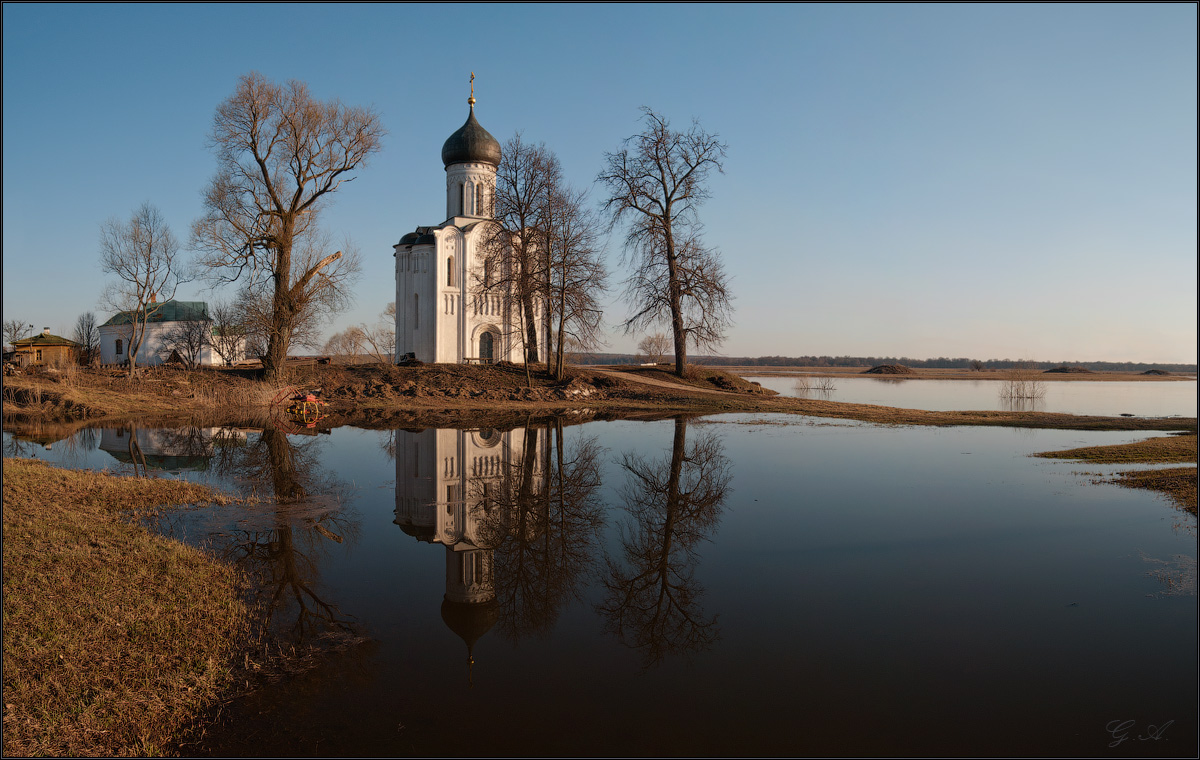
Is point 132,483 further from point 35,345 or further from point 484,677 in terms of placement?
point 35,345

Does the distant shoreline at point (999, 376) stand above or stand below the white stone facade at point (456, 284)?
below

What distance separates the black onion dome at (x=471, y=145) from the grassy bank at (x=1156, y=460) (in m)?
30.1

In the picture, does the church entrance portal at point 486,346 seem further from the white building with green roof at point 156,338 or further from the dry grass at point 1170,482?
the dry grass at point 1170,482

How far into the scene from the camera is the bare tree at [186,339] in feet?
153

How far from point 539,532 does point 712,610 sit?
120 inches

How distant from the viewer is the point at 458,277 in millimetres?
35812

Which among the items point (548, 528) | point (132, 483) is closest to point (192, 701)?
point (548, 528)

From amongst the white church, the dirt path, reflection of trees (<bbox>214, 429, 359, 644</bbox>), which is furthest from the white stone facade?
reflection of trees (<bbox>214, 429, 359, 644</bbox>)

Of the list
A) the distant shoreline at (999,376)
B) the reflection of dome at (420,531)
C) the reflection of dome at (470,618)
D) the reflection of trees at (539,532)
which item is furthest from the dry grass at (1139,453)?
the distant shoreline at (999,376)

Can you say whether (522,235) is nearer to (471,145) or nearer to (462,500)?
(471,145)

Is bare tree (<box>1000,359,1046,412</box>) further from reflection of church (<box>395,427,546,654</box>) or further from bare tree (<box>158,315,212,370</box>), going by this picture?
bare tree (<box>158,315,212,370</box>)

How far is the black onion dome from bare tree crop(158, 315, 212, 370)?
915 inches

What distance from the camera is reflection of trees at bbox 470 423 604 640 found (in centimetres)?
622

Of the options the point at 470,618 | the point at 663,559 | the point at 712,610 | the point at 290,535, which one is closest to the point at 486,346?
the point at 290,535
